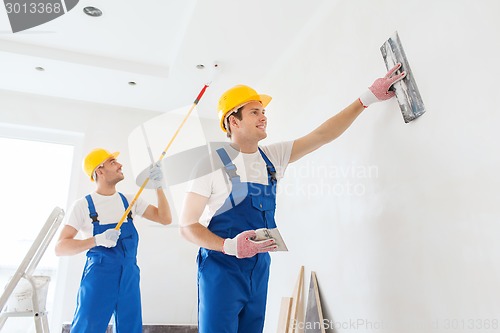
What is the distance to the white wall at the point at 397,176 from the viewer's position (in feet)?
4.12

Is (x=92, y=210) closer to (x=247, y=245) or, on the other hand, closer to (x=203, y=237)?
(x=203, y=237)

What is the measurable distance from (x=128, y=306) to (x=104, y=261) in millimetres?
338

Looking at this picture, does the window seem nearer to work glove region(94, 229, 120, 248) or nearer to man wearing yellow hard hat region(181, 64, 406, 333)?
work glove region(94, 229, 120, 248)

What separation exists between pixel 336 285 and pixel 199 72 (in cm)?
234

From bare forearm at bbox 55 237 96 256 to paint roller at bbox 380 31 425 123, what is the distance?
6.79 ft

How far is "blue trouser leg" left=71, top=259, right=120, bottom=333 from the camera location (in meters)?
2.34

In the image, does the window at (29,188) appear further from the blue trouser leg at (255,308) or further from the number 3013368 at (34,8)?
the blue trouser leg at (255,308)

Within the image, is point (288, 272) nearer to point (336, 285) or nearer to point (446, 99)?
point (336, 285)

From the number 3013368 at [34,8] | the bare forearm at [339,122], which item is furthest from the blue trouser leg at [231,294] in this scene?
the number 3013368 at [34,8]

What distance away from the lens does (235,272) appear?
1.65 m

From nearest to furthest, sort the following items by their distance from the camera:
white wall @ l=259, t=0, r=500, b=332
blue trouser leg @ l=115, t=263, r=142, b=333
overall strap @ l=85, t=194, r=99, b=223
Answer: white wall @ l=259, t=0, r=500, b=332
blue trouser leg @ l=115, t=263, r=142, b=333
overall strap @ l=85, t=194, r=99, b=223

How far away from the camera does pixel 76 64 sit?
137 inches

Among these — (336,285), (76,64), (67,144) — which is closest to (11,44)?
(76,64)

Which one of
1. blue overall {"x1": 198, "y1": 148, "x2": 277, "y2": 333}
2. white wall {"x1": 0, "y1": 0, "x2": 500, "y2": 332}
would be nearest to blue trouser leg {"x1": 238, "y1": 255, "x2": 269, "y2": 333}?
blue overall {"x1": 198, "y1": 148, "x2": 277, "y2": 333}
